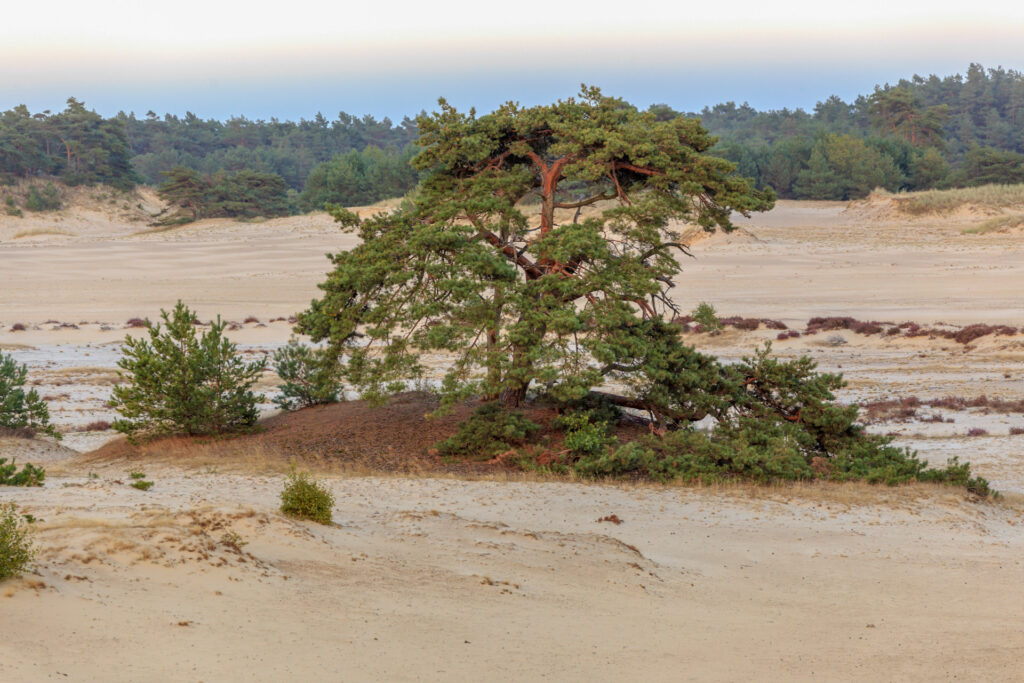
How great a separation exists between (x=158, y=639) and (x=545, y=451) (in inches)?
347

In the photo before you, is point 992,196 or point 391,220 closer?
point 391,220

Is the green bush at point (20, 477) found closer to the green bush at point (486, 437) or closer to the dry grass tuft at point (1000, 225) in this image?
the green bush at point (486, 437)

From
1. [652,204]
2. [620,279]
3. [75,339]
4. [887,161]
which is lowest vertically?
[75,339]

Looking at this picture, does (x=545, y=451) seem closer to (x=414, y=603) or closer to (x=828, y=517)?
(x=828, y=517)

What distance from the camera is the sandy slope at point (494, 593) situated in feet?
19.9

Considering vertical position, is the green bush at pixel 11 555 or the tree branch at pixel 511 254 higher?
the tree branch at pixel 511 254

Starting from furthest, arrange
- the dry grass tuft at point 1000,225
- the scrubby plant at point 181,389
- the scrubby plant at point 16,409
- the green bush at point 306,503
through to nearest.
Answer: the dry grass tuft at point 1000,225 < the scrubby plant at point 16,409 < the scrubby plant at point 181,389 < the green bush at point 306,503

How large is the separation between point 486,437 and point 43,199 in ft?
259

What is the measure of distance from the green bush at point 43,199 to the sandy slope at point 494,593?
7847cm

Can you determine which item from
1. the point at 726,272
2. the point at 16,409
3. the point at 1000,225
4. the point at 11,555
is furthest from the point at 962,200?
the point at 11,555

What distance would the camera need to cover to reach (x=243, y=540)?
7.90 meters

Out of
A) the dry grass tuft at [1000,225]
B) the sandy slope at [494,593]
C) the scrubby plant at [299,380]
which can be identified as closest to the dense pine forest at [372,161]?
the dry grass tuft at [1000,225]

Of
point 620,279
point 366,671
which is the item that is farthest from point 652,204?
point 366,671

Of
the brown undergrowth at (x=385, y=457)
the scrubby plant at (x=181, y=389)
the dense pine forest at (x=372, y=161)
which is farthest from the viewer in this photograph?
the dense pine forest at (x=372, y=161)
